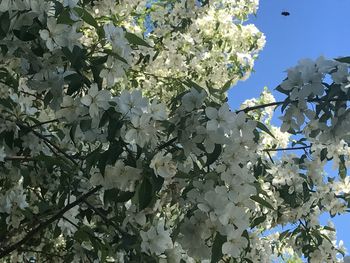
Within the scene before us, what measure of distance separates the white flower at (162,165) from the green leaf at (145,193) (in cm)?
4

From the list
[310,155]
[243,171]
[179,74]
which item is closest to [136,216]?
[243,171]

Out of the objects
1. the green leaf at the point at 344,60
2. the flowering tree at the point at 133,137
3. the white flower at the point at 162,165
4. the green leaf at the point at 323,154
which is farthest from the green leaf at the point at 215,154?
the green leaf at the point at 323,154

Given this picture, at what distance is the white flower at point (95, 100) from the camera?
1652 millimetres

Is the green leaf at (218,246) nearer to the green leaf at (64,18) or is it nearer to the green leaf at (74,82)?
the green leaf at (74,82)

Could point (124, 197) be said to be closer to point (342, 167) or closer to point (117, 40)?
point (117, 40)

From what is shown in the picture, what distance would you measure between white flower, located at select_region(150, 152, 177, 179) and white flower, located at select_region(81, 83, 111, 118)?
205 millimetres

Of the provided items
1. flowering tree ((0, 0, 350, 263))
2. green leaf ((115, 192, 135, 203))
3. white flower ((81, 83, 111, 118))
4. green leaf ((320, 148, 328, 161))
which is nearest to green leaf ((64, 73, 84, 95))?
flowering tree ((0, 0, 350, 263))

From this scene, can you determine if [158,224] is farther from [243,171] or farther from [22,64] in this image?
[22,64]

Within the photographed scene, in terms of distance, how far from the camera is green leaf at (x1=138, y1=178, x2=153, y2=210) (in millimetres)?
1583

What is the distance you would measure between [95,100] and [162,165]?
266 millimetres

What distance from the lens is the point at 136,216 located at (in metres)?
1.93

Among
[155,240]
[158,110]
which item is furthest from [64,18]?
[155,240]

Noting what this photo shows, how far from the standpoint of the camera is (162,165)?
1.61 meters

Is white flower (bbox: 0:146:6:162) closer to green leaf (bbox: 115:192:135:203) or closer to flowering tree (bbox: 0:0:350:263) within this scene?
flowering tree (bbox: 0:0:350:263)
